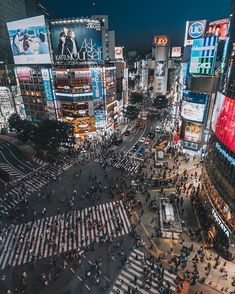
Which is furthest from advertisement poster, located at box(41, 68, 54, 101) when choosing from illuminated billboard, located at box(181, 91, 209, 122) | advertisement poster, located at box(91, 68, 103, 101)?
illuminated billboard, located at box(181, 91, 209, 122)

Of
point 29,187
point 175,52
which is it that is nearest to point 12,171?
point 29,187

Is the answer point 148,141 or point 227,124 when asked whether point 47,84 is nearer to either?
point 148,141

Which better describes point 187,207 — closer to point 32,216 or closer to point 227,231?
point 227,231

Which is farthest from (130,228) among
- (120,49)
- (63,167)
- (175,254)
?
(120,49)

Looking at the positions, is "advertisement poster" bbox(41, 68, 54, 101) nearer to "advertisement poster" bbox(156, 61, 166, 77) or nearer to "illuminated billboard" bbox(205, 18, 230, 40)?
"illuminated billboard" bbox(205, 18, 230, 40)

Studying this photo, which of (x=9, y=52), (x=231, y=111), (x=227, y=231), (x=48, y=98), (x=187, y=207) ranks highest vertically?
(x=9, y=52)

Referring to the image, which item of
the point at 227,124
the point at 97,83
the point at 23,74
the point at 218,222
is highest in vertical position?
the point at 23,74
